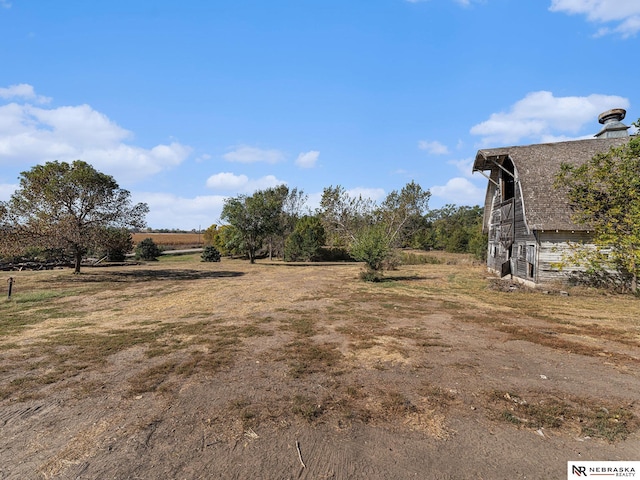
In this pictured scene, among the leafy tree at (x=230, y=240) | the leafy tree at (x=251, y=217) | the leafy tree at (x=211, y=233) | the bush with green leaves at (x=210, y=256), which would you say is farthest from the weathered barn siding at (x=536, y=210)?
the leafy tree at (x=211, y=233)

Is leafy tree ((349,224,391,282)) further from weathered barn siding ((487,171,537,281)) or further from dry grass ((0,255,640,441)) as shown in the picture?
weathered barn siding ((487,171,537,281))

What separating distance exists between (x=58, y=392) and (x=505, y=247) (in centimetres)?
2119

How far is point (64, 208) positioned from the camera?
751 inches

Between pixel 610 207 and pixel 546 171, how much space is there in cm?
355

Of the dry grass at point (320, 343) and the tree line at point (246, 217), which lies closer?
the dry grass at point (320, 343)

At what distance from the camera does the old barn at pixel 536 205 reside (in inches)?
596

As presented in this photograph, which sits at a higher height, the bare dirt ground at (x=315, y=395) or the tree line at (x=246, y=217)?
the tree line at (x=246, y=217)

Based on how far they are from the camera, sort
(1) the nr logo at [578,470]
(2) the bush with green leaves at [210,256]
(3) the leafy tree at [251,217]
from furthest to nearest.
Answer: (2) the bush with green leaves at [210,256] < (3) the leafy tree at [251,217] < (1) the nr logo at [578,470]

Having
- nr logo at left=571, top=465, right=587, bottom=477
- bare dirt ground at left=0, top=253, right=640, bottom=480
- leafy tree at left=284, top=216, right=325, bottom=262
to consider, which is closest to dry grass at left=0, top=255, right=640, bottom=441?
bare dirt ground at left=0, top=253, right=640, bottom=480

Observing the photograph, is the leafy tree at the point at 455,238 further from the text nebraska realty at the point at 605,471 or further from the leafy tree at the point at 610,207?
the text nebraska realty at the point at 605,471

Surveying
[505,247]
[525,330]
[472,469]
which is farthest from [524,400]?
[505,247]

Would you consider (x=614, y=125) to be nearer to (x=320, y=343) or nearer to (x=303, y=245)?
(x=320, y=343)

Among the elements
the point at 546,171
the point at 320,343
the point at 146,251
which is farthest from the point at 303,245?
the point at 320,343

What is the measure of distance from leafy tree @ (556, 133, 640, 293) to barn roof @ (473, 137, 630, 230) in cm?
50
